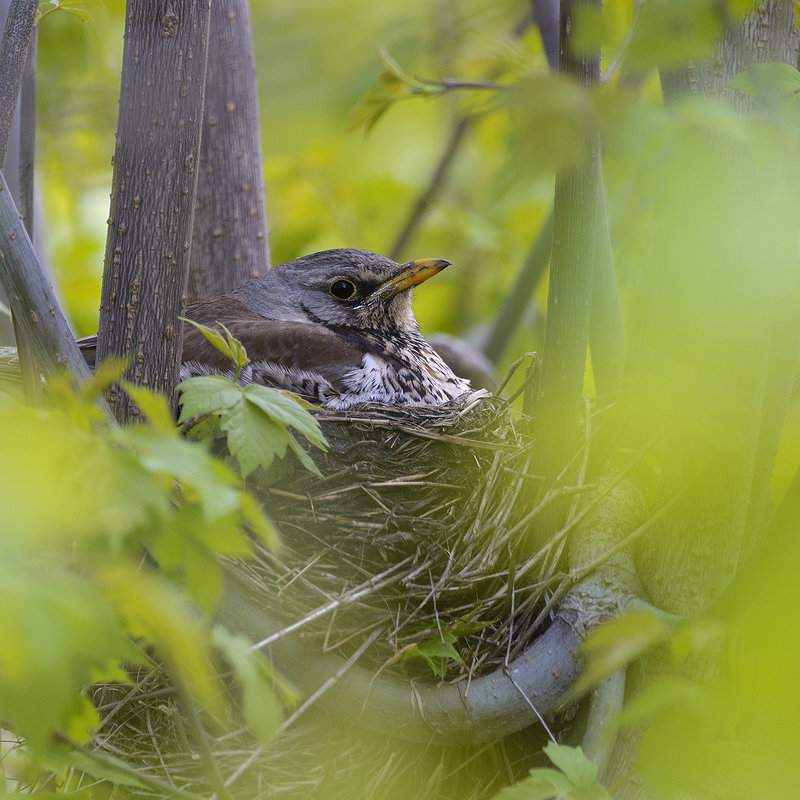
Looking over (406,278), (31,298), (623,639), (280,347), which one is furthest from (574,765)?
(406,278)

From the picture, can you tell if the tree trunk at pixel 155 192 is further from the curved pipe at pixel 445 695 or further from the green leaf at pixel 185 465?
the green leaf at pixel 185 465

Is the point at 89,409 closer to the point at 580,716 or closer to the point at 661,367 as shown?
the point at 661,367

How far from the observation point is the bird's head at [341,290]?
3518 millimetres

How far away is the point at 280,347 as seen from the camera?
9.84ft

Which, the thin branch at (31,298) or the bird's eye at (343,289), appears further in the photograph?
the bird's eye at (343,289)

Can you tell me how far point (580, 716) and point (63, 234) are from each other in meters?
5.11

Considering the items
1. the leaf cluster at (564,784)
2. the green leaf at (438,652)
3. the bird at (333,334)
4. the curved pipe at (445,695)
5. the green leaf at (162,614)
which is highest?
the green leaf at (162,614)

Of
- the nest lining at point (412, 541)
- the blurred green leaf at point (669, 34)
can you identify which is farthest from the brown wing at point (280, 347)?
the blurred green leaf at point (669, 34)

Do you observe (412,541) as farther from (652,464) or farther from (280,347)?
(280,347)

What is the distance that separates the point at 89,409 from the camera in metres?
1.15

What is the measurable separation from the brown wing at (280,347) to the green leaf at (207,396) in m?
1.31

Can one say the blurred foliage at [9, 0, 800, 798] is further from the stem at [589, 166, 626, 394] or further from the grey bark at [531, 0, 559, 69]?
the grey bark at [531, 0, 559, 69]

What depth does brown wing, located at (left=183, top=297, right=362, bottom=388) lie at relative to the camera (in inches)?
117

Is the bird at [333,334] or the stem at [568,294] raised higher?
the stem at [568,294]
